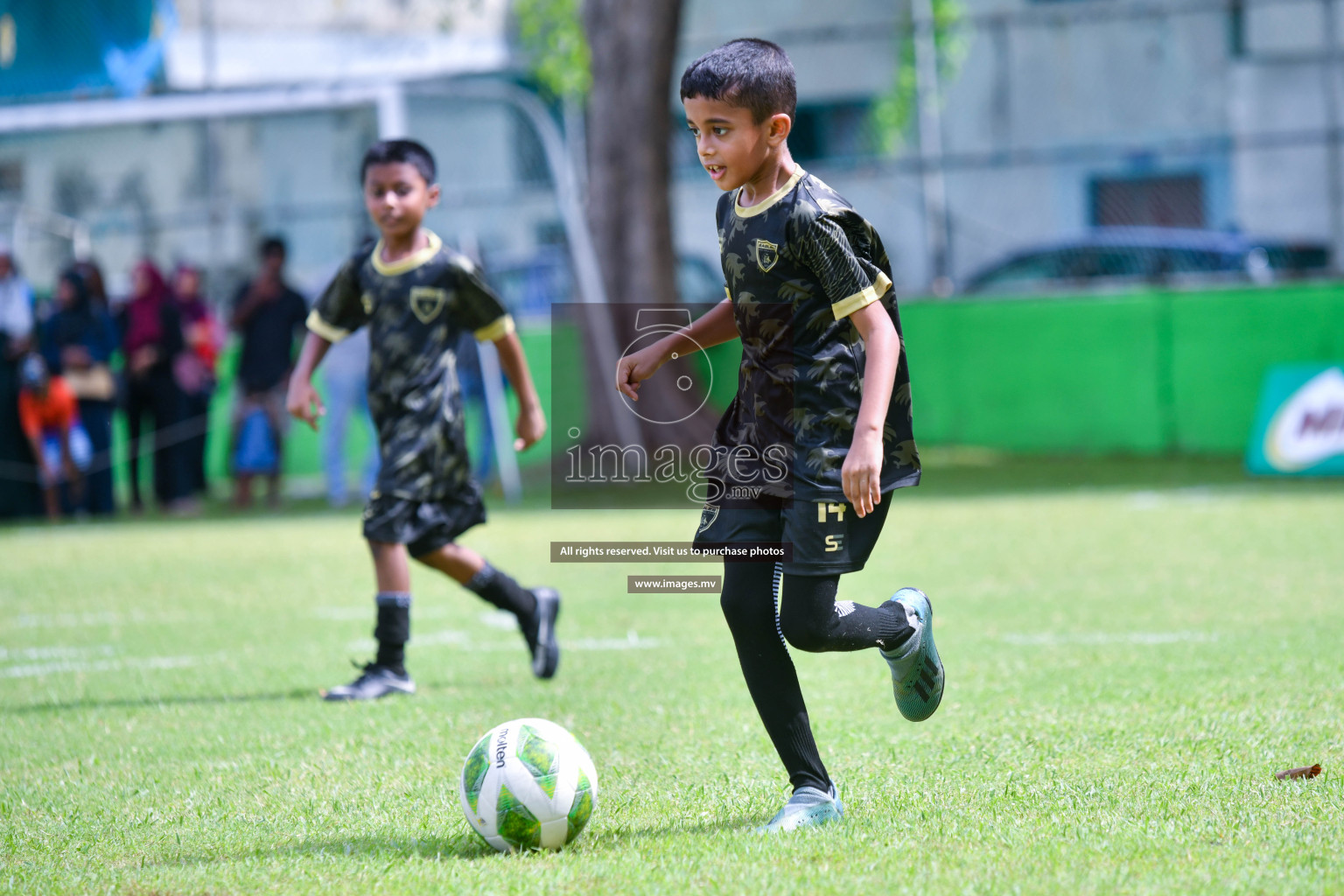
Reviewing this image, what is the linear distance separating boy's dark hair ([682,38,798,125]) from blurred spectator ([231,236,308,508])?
31.8 ft

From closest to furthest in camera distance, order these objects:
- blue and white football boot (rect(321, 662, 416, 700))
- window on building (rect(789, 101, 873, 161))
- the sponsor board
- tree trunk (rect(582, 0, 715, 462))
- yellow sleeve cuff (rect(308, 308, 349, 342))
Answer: blue and white football boot (rect(321, 662, 416, 700)) → yellow sleeve cuff (rect(308, 308, 349, 342)) → the sponsor board → tree trunk (rect(582, 0, 715, 462)) → window on building (rect(789, 101, 873, 161))

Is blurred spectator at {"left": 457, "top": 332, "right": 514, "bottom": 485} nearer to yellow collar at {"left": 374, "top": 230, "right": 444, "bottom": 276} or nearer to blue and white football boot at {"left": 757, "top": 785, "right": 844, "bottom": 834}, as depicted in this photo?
yellow collar at {"left": 374, "top": 230, "right": 444, "bottom": 276}

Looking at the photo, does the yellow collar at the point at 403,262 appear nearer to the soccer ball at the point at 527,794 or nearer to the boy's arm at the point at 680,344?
the boy's arm at the point at 680,344

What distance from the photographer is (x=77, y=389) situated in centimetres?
1252

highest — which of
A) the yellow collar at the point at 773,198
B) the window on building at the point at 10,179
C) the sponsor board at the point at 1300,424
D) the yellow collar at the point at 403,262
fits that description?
the window on building at the point at 10,179

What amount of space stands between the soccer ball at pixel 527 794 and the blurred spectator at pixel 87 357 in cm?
1020

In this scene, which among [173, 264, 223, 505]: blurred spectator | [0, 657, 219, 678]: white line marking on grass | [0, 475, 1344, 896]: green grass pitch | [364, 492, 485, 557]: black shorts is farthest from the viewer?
[173, 264, 223, 505]: blurred spectator

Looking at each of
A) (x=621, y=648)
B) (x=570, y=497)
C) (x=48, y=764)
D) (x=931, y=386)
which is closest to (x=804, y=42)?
(x=931, y=386)

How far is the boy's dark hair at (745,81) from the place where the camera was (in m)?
3.28

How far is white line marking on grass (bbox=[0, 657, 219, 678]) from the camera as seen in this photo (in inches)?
232

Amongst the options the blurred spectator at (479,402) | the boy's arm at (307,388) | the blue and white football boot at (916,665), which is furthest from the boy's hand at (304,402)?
the blurred spectator at (479,402)

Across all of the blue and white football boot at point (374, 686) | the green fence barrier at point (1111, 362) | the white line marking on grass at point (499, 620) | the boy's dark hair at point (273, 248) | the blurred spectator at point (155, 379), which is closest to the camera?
the blue and white football boot at point (374, 686)

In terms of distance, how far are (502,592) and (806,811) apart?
235 centimetres

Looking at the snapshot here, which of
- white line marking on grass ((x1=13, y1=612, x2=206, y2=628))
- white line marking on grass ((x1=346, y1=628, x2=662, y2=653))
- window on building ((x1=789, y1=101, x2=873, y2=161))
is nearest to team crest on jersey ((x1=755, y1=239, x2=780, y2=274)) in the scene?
white line marking on grass ((x1=346, y1=628, x2=662, y2=653))
